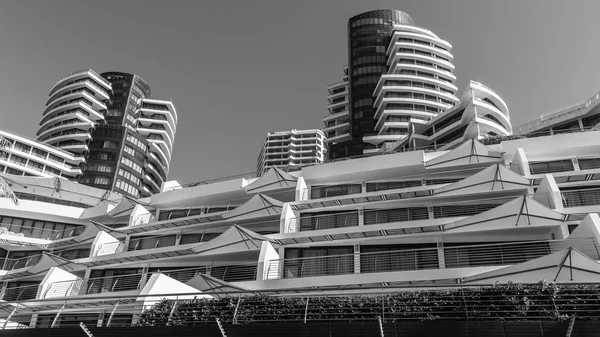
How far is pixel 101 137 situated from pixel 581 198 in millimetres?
98080

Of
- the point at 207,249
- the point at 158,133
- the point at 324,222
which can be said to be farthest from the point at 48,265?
the point at 158,133

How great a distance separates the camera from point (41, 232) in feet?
157

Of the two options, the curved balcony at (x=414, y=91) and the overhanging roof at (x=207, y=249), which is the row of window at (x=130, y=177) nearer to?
the curved balcony at (x=414, y=91)

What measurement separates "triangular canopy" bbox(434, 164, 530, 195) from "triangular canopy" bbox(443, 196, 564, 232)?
337 cm

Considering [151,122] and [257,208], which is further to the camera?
[151,122]

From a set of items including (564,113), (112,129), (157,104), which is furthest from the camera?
(157,104)

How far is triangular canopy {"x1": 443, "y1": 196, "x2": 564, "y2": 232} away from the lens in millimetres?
26812

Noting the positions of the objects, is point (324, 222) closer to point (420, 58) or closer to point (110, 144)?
point (420, 58)

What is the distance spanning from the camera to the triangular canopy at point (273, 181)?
37688 mm

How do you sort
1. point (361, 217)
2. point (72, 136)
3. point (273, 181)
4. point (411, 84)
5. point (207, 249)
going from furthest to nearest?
1. point (72, 136)
2. point (411, 84)
3. point (273, 181)
4. point (361, 217)
5. point (207, 249)

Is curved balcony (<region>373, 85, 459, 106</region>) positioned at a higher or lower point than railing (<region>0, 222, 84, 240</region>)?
higher

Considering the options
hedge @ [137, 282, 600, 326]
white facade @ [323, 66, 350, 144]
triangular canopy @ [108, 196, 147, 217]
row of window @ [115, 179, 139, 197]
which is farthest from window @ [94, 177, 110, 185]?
hedge @ [137, 282, 600, 326]

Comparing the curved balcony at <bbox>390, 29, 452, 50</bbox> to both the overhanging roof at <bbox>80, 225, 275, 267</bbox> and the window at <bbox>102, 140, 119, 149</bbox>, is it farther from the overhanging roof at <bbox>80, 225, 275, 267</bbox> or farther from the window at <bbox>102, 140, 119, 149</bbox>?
the overhanging roof at <bbox>80, 225, 275, 267</bbox>

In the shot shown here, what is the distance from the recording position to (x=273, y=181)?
38.1 metres
